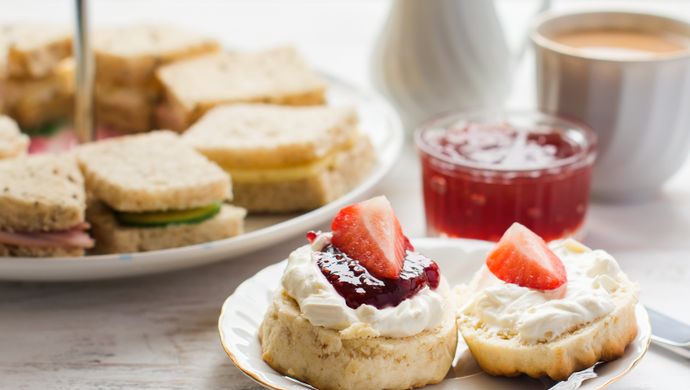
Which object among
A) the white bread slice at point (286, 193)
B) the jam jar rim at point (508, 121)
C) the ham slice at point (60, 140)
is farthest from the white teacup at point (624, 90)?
the ham slice at point (60, 140)

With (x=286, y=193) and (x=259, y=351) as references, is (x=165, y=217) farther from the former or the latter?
(x=259, y=351)

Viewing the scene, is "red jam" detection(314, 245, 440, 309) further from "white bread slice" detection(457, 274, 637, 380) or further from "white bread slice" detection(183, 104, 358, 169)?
"white bread slice" detection(183, 104, 358, 169)

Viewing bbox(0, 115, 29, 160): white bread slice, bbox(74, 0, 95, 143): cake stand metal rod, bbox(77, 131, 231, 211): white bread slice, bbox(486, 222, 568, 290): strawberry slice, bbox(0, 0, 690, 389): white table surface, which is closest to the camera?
bbox(486, 222, 568, 290): strawberry slice

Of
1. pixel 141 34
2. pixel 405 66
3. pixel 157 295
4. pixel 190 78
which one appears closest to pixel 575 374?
pixel 157 295

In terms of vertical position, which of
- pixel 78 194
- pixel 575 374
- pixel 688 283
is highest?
pixel 78 194

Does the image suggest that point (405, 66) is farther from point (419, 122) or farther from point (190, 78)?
point (190, 78)

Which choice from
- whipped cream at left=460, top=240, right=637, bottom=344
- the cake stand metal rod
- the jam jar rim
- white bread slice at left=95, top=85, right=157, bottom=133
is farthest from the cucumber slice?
white bread slice at left=95, top=85, right=157, bottom=133

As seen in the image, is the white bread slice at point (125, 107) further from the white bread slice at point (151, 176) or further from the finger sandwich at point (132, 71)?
the white bread slice at point (151, 176)
